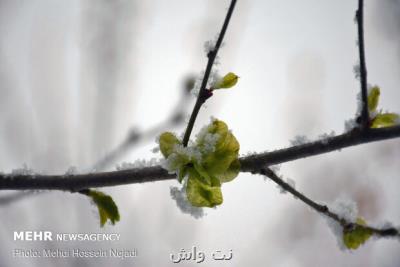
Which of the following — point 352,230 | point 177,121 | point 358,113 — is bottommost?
point 177,121

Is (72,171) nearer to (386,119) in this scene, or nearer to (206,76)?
(206,76)

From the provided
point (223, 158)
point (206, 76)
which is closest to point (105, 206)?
point (223, 158)

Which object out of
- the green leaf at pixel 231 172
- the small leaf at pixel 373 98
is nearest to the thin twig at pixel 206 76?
the green leaf at pixel 231 172

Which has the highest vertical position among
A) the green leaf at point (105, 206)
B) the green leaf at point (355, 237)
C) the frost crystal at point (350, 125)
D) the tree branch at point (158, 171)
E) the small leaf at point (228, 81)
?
the small leaf at point (228, 81)

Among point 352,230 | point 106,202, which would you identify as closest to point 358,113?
point 352,230

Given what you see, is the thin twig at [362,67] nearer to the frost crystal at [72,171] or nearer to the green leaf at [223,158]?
the green leaf at [223,158]

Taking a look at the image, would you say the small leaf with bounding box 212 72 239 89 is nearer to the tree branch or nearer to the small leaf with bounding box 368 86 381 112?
A: the tree branch

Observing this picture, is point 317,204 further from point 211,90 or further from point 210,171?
point 211,90

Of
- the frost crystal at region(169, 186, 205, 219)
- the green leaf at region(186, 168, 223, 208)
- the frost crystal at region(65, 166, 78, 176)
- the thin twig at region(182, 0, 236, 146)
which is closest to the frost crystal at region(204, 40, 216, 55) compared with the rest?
the thin twig at region(182, 0, 236, 146)
